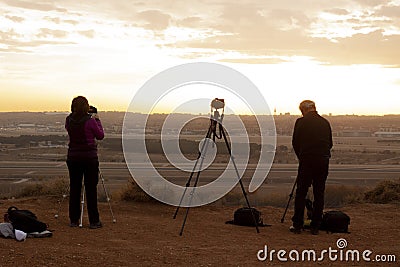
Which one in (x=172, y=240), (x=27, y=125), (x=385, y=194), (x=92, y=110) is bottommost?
(x=172, y=240)

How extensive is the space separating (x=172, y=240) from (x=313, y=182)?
2743 millimetres

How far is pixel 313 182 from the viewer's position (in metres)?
10.3

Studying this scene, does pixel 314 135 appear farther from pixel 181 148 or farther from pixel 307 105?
pixel 181 148

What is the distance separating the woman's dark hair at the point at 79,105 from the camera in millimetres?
9570

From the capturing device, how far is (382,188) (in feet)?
52.6

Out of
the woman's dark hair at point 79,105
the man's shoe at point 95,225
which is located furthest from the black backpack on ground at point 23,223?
the woman's dark hair at point 79,105

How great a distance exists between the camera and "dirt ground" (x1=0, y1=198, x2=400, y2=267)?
7.70 m

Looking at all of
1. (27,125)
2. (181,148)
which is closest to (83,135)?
(181,148)

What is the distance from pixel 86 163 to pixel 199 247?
2.39 meters

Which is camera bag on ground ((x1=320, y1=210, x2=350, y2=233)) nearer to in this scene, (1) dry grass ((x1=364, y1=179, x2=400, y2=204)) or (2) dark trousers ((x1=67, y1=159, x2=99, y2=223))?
(2) dark trousers ((x1=67, y1=159, x2=99, y2=223))

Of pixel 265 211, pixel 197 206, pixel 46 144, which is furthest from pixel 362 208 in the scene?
pixel 46 144
